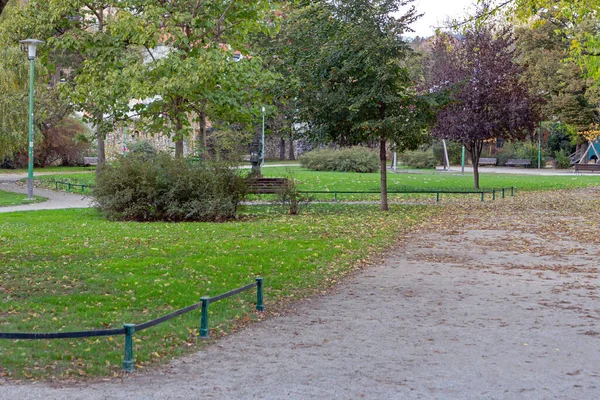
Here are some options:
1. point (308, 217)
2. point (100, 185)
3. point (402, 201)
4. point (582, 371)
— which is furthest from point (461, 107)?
point (582, 371)

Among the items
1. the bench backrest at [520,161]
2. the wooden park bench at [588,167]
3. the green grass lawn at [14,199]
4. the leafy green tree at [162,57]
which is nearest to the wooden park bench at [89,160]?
the green grass lawn at [14,199]

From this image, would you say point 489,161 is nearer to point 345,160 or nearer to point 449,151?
point 449,151

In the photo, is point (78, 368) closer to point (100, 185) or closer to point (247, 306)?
point (247, 306)

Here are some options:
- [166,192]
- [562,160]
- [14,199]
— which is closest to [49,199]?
[14,199]

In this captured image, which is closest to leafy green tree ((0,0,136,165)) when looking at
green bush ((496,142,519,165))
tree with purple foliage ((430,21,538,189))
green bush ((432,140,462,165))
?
tree with purple foliage ((430,21,538,189))

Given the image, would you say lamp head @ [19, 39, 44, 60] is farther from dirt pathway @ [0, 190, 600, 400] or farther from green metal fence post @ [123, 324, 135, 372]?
green metal fence post @ [123, 324, 135, 372]

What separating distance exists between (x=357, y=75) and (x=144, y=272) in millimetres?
12000

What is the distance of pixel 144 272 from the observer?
34.8 ft

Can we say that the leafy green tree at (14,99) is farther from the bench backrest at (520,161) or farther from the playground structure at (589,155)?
the playground structure at (589,155)

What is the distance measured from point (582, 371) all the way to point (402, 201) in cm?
2034

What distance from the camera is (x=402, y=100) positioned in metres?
21.5

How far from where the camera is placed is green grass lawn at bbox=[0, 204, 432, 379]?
22.5ft

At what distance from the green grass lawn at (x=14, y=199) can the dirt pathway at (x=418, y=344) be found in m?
15.5

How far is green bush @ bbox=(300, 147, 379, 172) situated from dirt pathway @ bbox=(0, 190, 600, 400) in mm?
36199
